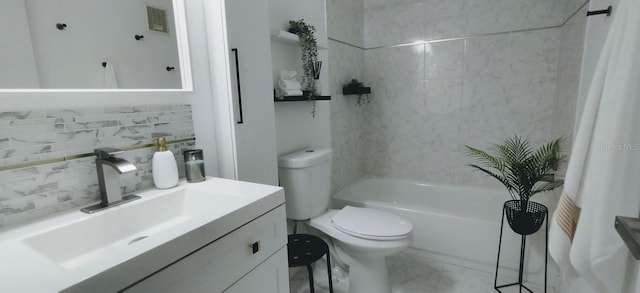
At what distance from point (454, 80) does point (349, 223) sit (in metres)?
1.62

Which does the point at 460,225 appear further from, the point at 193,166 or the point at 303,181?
the point at 193,166

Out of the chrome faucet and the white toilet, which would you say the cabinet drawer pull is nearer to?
the chrome faucet

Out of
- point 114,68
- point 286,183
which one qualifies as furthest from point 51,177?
point 286,183

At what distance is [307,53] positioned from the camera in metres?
1.95

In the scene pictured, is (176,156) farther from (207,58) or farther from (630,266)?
(630,266)

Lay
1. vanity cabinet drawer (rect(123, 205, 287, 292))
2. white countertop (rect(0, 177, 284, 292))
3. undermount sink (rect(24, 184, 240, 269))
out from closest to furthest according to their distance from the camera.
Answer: white countertop (rect(0, 177, 284, 292))
vanity cabinet drawer (rect(123, 205, 287, 292))
undermount sink (rect(24, 184, 240, 269))

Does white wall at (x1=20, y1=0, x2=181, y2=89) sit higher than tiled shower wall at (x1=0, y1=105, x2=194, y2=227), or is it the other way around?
white wall at (x1=20, y1=0, x2=181, y2=89)

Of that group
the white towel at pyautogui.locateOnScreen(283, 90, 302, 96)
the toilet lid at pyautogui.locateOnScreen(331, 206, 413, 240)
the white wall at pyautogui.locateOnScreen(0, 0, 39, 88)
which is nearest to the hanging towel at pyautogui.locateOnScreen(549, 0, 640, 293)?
the toilet lid at pyautogui.locateOnScreen(331, 206, 413, 240)

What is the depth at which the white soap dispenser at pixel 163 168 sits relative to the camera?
1128 mm

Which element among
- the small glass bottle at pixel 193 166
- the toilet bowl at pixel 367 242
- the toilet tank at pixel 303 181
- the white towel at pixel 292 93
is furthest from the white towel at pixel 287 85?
the toilet bowl at pixel 367 242

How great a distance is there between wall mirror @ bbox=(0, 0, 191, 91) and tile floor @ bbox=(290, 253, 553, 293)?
58.5 inches

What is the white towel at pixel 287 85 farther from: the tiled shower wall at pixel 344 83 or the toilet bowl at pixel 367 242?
the toilet bowl at pixel 367 242

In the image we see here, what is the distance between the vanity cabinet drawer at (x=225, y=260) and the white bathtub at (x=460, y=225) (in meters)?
1.36

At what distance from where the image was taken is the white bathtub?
1880 mm
